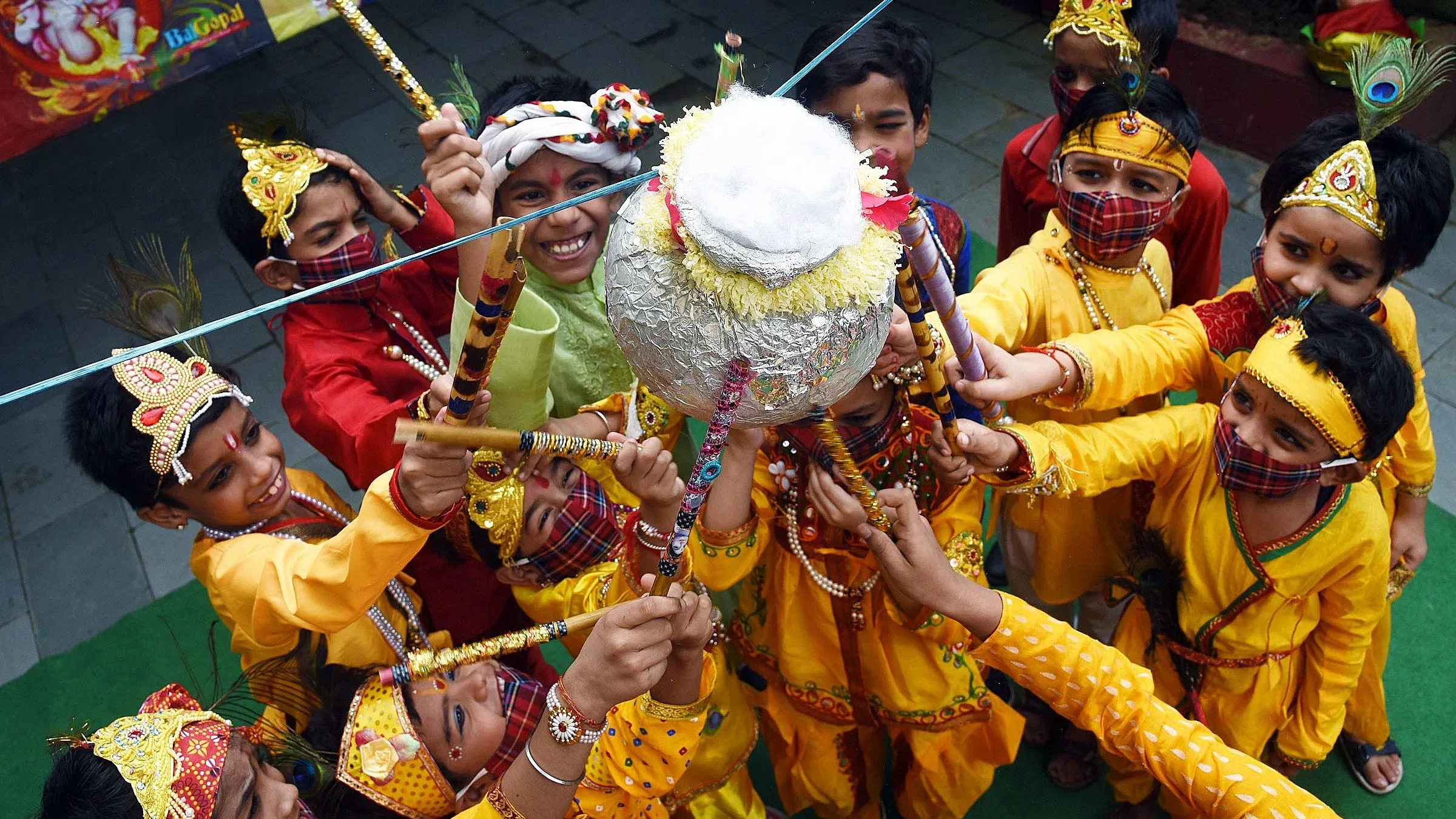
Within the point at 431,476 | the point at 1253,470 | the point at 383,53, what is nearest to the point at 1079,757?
the point at 1253,470

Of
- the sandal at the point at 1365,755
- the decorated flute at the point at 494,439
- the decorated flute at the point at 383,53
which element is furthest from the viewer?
the sandal at the point at 1365,755

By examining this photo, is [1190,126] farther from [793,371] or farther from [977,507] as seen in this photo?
[793,371]

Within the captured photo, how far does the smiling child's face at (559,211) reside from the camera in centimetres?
234

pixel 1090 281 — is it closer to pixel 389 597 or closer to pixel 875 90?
pixel 875 90


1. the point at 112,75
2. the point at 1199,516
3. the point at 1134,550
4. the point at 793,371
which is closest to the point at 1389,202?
the point at 1199,516

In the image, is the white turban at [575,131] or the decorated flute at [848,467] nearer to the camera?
the decorated flute at [848,467]

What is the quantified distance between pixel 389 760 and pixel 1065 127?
237 centimetres

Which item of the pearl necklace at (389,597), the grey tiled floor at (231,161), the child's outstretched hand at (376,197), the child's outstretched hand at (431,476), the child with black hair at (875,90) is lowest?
the grey tiled floor at (231,161)

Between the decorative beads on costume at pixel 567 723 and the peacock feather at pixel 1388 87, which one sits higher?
the peacock feather at pixel 1388 87

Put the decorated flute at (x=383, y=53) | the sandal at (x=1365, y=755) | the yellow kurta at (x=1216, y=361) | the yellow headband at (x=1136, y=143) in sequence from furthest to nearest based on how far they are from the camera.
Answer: the sandal at (x=1365, y=755) < the yellow headband at (x=1136, y=143) < the yellow kurta at (x=1216, y=361) < the decorated flute at (x=383, y=53)

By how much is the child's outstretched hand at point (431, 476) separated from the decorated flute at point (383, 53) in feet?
2.14

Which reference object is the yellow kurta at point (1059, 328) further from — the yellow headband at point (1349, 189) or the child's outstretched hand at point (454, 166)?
the child's outstretched hand at point (454, 166)

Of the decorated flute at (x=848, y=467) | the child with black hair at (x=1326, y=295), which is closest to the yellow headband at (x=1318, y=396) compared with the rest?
the child with black hair at (x=1326, y=295)

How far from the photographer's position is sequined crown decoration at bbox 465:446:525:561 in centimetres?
199
